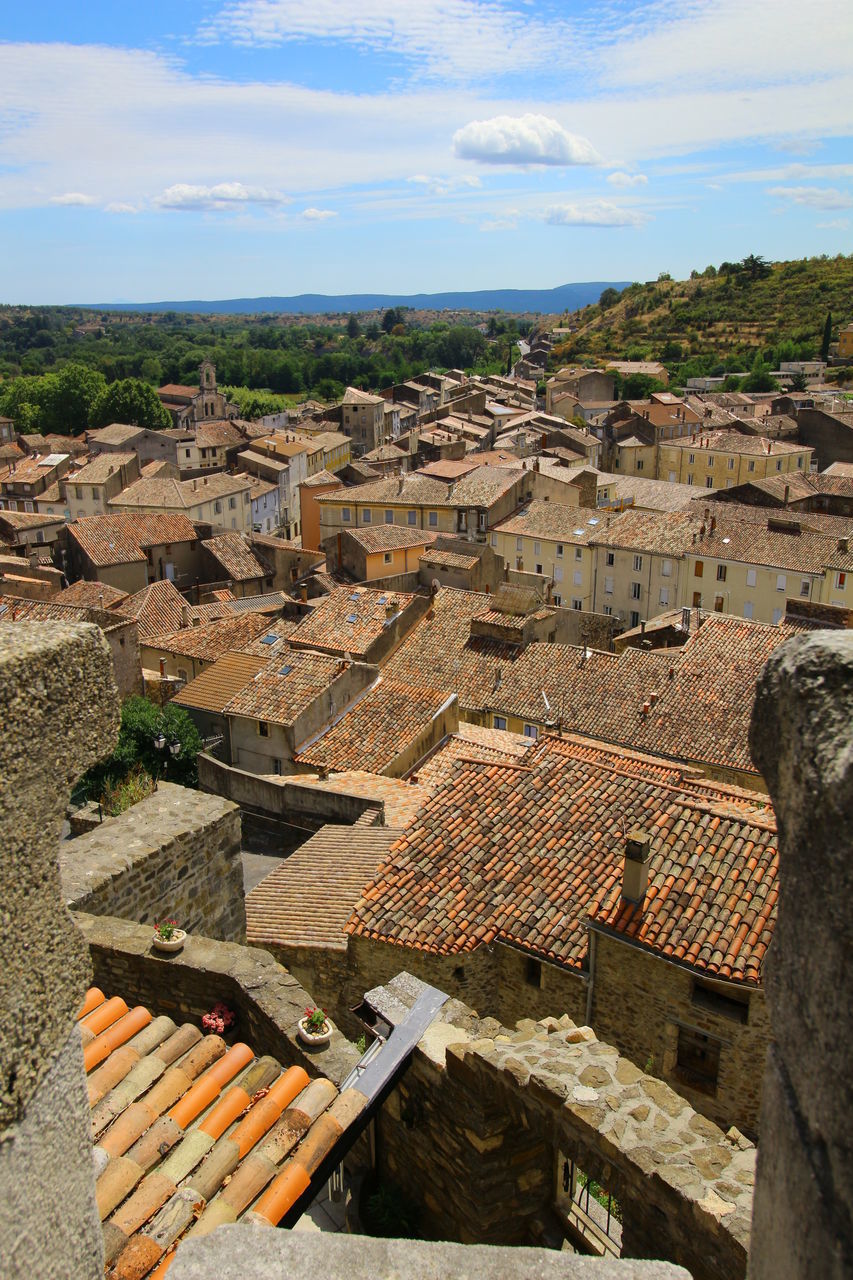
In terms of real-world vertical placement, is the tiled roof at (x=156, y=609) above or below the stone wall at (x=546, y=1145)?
below

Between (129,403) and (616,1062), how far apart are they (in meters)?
107

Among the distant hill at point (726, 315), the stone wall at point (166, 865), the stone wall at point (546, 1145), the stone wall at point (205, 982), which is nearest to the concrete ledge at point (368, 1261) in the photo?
the stone wall at point (546, 1145)

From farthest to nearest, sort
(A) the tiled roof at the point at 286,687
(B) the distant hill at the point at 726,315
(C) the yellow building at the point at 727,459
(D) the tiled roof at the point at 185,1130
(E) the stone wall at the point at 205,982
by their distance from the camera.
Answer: (B) the distant hill at the point at 726,315
(C) the yellow building at the point at 727,459
(A) the tiled roof at the point at 286,687
(E) the stone wall at the point at 205,982
(D) the tiled roof at the point at 185,1130

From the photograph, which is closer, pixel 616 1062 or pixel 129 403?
pixel 616 1062

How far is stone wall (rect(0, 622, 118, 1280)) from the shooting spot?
2684 millimetres

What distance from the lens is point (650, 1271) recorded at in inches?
127

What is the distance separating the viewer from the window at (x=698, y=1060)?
10250 millimetres

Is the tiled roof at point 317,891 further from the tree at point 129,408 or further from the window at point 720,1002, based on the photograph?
the tree at point 129,408

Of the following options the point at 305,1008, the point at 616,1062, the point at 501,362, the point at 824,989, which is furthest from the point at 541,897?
the point at 501,362

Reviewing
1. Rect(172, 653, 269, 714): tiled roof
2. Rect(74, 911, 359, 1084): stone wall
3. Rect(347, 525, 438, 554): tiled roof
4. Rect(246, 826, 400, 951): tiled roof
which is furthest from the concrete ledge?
Rect(347, 525, 438, 554): tiled roof

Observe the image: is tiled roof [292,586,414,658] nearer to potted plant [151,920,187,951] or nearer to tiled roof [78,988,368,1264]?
potted plant [151,920,187,951]

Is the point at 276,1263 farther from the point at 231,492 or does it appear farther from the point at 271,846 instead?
the point at 231,492

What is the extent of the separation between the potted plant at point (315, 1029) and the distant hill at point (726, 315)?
12417cm

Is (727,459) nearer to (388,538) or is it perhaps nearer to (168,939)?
(388,538)
